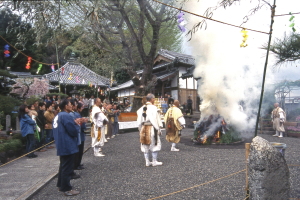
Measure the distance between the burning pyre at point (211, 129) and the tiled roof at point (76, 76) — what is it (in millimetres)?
15963

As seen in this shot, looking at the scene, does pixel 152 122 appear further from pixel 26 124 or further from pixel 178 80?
pixel 178 80

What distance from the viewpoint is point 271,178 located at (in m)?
3.34

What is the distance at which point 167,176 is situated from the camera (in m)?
5.95

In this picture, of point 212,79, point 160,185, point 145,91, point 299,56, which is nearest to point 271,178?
point 160,185

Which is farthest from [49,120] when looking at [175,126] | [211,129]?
[211,129]

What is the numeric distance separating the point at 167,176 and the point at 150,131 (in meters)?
1.50

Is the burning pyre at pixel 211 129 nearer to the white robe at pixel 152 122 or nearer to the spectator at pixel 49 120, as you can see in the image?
the white robe at pixel 152 122

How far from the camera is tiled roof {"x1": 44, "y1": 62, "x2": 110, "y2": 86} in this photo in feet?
82.9

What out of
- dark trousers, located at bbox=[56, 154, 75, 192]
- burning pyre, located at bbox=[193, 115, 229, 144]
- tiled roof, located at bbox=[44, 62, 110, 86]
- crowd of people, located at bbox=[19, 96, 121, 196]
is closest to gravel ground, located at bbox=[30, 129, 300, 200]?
dark trousers, located at bbox=[56, 154, 75, 192]

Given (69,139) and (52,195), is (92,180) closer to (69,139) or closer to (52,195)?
(52,195)

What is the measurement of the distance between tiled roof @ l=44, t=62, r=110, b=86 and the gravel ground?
17.4m

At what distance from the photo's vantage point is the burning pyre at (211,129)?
34.5ft

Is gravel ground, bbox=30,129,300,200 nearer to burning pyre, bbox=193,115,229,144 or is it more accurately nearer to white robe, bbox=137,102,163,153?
white robe, bbox=137,102,163,153

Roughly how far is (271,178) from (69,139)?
11.2 ft
